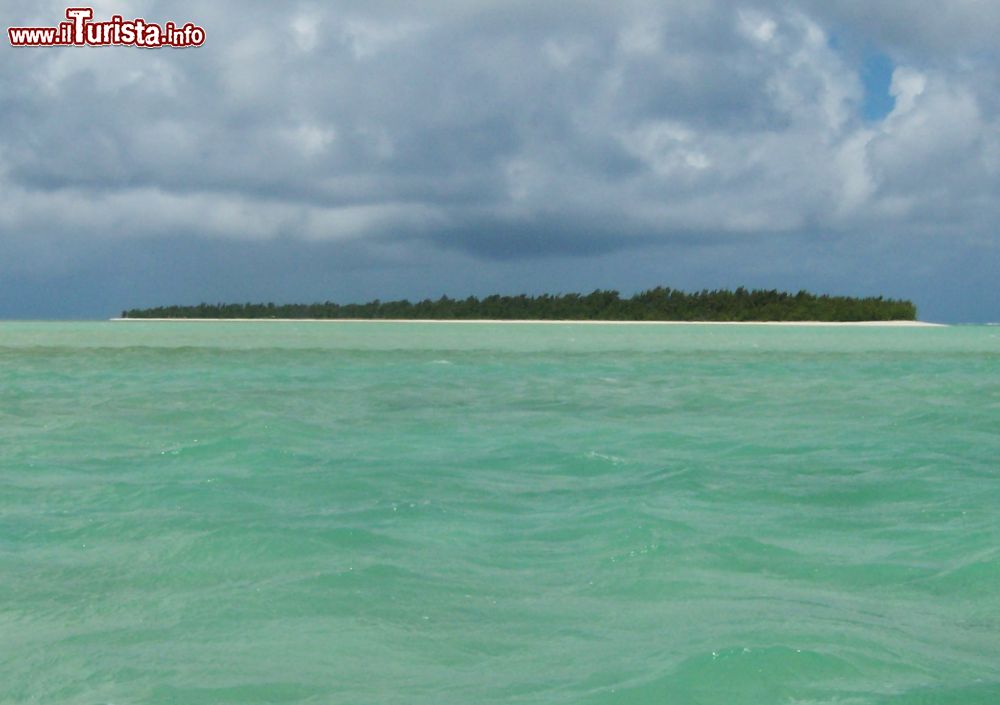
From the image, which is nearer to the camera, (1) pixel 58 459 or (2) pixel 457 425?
(1) pixel 58 459

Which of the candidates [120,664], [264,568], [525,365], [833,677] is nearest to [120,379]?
[525,365]

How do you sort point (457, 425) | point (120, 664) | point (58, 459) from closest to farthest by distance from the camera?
point (120, 664), point (58, 459), point (457, 425)

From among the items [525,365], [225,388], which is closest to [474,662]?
[225,388]

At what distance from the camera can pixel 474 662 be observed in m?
5.05

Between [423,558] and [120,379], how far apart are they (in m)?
18.4

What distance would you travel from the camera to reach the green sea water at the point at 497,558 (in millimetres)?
4820

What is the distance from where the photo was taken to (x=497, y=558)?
23.3ft

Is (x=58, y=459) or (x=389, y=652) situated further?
(x=58, y=459)

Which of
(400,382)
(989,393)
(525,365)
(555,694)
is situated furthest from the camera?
(525,365)

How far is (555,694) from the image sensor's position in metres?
4.61

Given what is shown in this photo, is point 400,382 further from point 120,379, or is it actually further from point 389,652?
point 389,652

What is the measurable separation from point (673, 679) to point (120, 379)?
21141 mm

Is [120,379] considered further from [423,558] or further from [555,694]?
[555,694]

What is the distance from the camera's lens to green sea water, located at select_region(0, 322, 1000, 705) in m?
4.82
